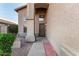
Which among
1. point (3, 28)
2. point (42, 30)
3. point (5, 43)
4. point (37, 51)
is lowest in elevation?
point (37, 51)

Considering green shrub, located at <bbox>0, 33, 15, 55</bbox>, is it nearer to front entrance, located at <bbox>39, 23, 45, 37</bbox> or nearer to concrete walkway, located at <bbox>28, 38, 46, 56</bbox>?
concrete walkway, located at <bbox>28, 38, 46, 56</bbox>

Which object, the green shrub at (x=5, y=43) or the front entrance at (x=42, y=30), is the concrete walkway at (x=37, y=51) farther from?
the front entrance at (x=42, y=30)

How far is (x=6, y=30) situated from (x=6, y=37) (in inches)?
21.0

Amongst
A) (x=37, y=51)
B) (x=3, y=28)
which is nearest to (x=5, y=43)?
(x=3, y=28)

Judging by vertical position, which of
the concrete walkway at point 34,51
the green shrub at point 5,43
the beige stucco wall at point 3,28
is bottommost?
the concrete walkway at point 34,51

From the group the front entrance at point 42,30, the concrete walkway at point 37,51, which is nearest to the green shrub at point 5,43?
the concrete walkway at point 37,51

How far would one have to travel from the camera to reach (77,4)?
10.3ft

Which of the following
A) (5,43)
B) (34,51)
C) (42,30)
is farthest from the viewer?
(42,30)

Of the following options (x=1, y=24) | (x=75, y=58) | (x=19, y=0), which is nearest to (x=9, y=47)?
(x=1, y=24)

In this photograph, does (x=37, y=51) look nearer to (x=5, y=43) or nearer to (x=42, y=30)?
(x=5, y=43)

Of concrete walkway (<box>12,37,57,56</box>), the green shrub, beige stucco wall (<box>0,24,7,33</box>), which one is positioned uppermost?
beige stucco wall (<box>0,24,7,33</box>)

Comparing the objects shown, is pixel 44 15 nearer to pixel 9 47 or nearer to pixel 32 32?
pixel 32 32

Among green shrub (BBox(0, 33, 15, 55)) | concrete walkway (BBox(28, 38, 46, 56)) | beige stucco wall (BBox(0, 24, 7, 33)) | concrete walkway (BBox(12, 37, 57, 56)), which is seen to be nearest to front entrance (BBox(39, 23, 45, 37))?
concrete walkway (BBox(12, 37, 57, 56))

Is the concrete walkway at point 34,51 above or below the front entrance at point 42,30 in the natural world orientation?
below
